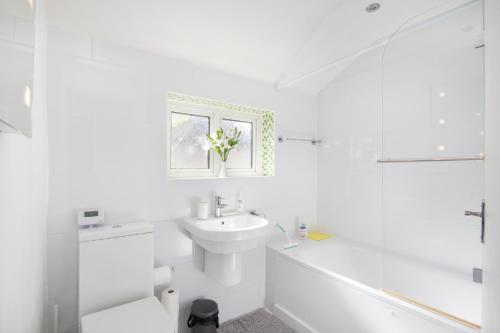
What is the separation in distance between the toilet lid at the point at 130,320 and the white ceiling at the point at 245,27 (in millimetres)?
1684

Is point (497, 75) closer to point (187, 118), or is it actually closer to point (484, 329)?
point (484, 329)

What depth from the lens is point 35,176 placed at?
3.90 feet

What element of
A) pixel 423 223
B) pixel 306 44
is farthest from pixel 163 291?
pixel 306 44

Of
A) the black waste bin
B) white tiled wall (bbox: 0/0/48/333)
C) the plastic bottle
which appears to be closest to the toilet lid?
white tiled wall (bbox: 0/0/48/333)

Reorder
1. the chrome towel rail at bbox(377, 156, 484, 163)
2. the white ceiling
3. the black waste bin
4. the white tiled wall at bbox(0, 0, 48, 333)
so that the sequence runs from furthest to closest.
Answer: the black waste bin < the white ceiling < the chrome towel rail at bbox(377, 156, 484, 163) < the white tiled wall at bbox(0, 0, 48, 333)

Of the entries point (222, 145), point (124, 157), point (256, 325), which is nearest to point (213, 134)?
point (222, 145)

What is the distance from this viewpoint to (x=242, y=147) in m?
2.61

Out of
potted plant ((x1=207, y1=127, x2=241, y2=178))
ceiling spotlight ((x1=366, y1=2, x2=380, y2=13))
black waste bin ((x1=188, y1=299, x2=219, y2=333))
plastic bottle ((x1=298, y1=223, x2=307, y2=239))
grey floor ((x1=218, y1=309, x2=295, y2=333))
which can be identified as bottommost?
grey floor ((x1=218, y1=309, x2=295, y2=333))

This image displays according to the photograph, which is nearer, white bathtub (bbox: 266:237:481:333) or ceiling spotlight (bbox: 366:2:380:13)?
white bathtub (bbox: 266:237:481:333)

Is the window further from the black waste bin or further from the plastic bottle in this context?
the black waste bin

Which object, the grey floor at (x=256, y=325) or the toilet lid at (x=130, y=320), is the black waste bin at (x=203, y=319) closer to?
the grey floor at (x=256, y=325)

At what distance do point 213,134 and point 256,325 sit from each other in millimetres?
1732

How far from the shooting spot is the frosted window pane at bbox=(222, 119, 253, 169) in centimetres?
251

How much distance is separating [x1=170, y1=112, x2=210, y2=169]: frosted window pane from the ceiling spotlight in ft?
5.08
